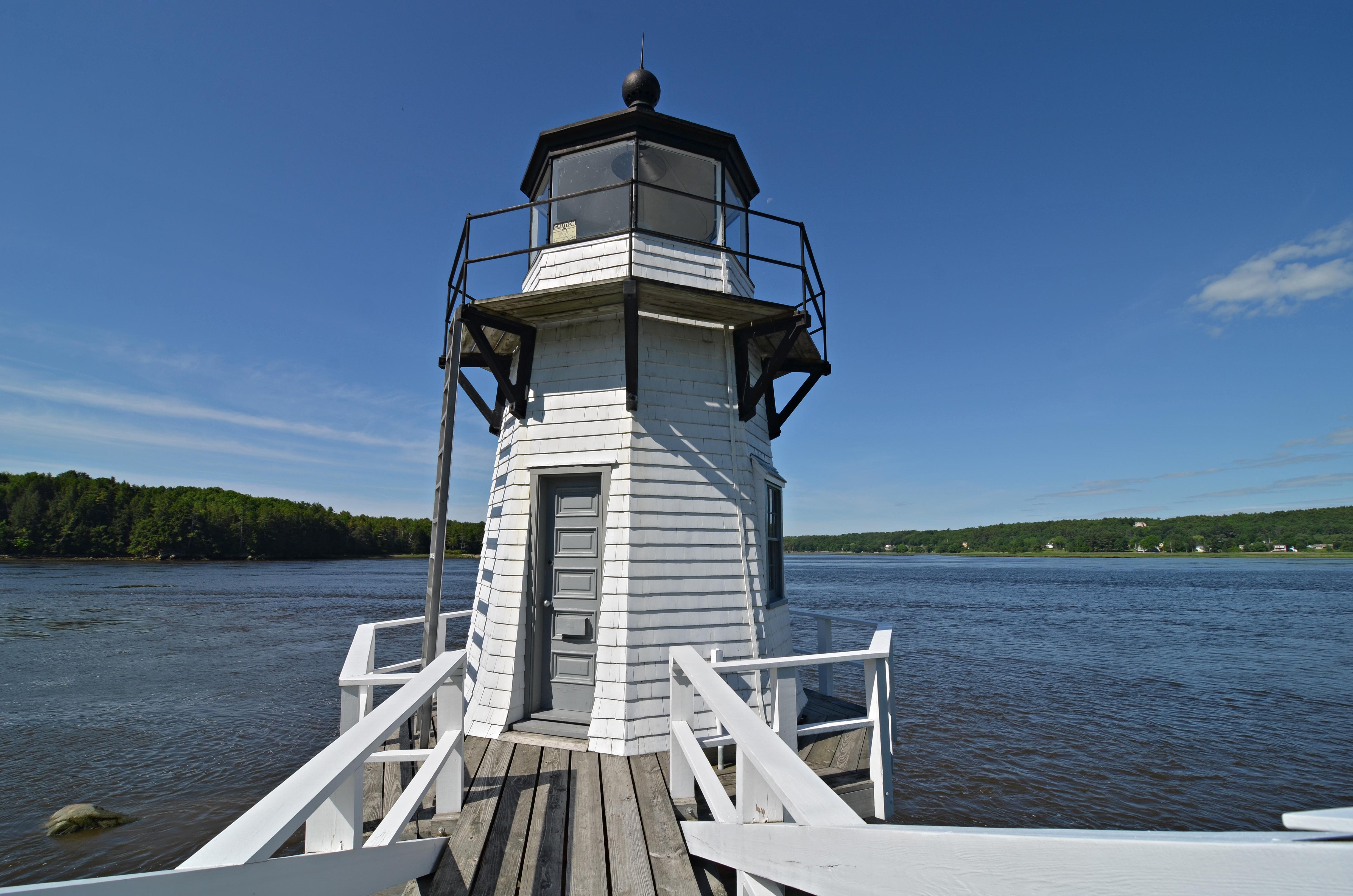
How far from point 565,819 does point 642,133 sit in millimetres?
6633

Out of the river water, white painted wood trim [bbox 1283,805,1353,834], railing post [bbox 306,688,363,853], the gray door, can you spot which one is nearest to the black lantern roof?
the gray door

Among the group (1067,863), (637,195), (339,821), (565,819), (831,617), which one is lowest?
(565,819)

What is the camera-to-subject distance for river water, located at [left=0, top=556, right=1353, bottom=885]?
29.9 ft

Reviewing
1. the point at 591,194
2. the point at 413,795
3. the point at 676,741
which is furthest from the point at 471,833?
the point at 591,194

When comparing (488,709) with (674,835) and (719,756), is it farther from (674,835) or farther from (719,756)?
(674,835)

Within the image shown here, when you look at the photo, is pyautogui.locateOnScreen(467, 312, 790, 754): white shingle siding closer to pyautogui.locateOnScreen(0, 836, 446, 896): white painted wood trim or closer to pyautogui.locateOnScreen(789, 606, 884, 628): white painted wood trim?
pyautogui.locateOnScreen(789, 606, 884, 628): white painted wood trim

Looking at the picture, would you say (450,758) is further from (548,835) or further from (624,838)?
(624,838)

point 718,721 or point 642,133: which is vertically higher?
point 642,133

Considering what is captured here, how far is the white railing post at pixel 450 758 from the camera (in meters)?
4.18

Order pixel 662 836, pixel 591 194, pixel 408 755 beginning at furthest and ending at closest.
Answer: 1. pixel 591 194
2. pixel 662 836
3. pixel 408 755

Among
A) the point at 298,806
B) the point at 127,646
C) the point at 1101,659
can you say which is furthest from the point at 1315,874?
the point at 127,646

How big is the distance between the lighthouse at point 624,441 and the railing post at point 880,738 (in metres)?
A: 1.45

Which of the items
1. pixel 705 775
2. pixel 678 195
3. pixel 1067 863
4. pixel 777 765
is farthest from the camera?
pixel 678 195

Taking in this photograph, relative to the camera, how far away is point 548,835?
4.16 metres
